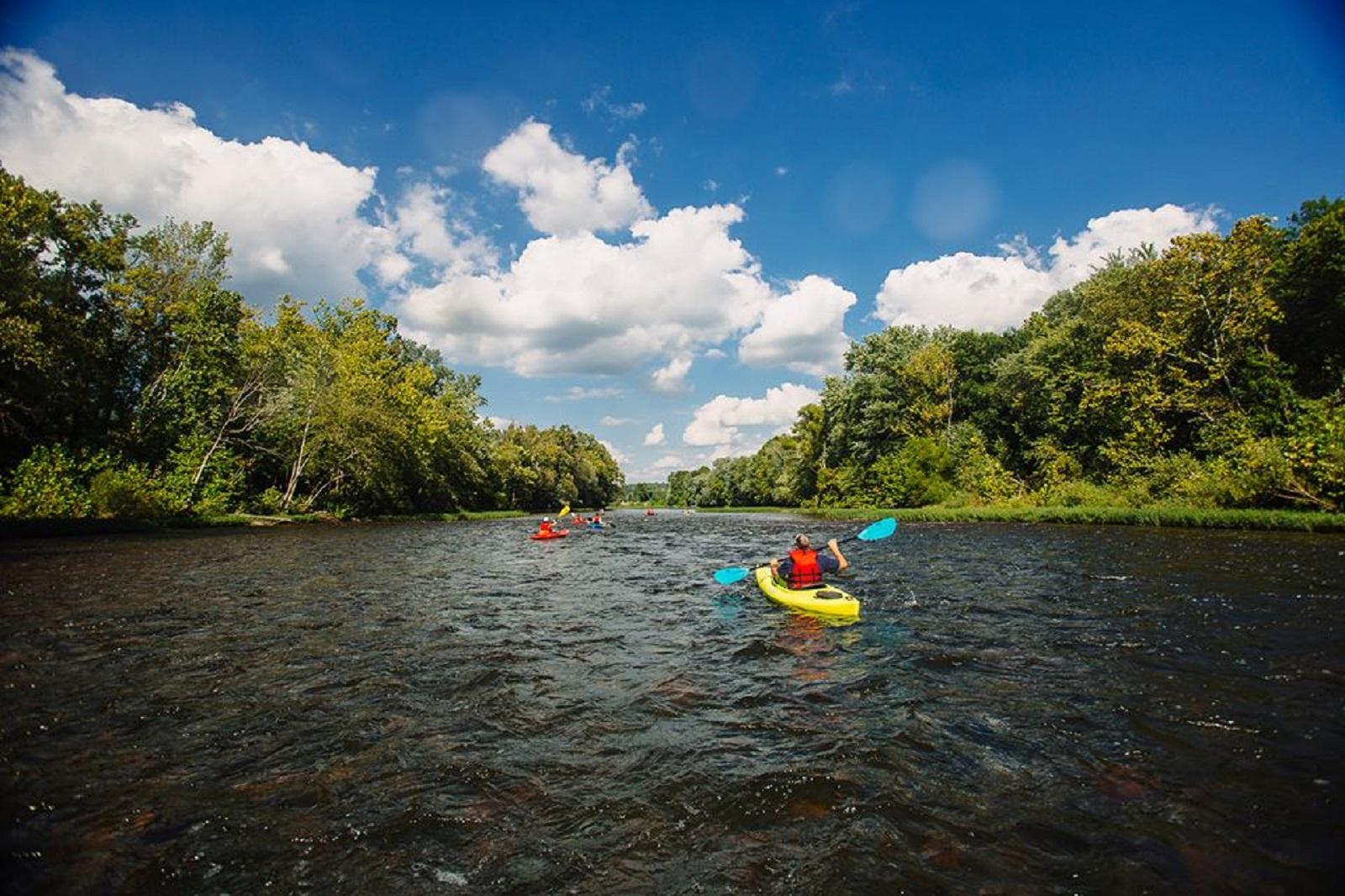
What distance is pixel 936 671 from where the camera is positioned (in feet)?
26.3

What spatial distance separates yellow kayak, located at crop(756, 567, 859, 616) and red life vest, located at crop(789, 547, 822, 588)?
0.17 meters

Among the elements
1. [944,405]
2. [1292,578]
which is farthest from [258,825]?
[944,405]

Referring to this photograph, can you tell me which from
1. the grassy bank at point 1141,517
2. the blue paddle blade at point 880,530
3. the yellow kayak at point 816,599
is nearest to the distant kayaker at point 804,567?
the yellow kayak at point 816,599

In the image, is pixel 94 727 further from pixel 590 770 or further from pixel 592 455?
pixel 592 455

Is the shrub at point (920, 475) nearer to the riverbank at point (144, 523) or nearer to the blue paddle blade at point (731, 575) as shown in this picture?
the blue paddle blade at point (731, 575)

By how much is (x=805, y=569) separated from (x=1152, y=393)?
102ft

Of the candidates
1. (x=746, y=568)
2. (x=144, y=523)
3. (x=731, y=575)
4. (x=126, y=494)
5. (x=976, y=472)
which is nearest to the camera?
(x=731, y=575)

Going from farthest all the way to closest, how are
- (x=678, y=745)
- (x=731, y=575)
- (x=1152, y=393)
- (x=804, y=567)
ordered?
1. (x=1152, y=393)
2. (x=731, y=575)
3. (x=804, y=567)
4. (x=678, y=745)

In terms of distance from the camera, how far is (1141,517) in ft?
88.8

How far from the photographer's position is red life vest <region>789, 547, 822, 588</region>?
12109mm

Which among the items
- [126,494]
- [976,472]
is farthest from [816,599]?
[976,472]

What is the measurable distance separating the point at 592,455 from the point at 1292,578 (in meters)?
121

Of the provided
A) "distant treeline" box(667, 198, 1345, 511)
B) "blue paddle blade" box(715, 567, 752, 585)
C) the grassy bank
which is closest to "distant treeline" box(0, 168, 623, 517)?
"blue paddle blade" box(715, 567, 752, 585)

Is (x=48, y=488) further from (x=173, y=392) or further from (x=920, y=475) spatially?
(x=920, y=475)
